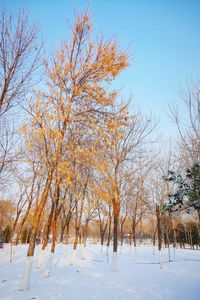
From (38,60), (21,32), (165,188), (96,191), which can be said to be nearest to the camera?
(96,191)

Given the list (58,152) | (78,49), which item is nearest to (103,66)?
(78,49)

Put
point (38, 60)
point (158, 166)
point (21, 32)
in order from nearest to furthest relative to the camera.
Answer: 1. point (21, 32)
2. point (38, 60)
3. point (158, 166)

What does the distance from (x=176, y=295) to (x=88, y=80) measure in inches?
324

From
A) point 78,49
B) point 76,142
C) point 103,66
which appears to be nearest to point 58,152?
point 76,142

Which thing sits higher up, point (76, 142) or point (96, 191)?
point (76, 142)

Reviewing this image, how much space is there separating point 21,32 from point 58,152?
4369 millimetres

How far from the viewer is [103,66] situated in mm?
7348

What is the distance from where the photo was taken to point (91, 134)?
23.0ft

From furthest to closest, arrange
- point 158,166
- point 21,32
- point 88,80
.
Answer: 1. point 158,166
2. point 88,80
3. point 21,32

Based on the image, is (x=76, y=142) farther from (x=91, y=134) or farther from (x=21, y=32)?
(x=21, y=32)

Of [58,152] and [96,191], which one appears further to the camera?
[58,152]

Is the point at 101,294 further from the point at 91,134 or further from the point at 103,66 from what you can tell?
the point at 103,66

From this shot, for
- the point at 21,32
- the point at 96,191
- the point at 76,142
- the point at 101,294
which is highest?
the point at 21,32

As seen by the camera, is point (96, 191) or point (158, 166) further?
point (158, 166)
